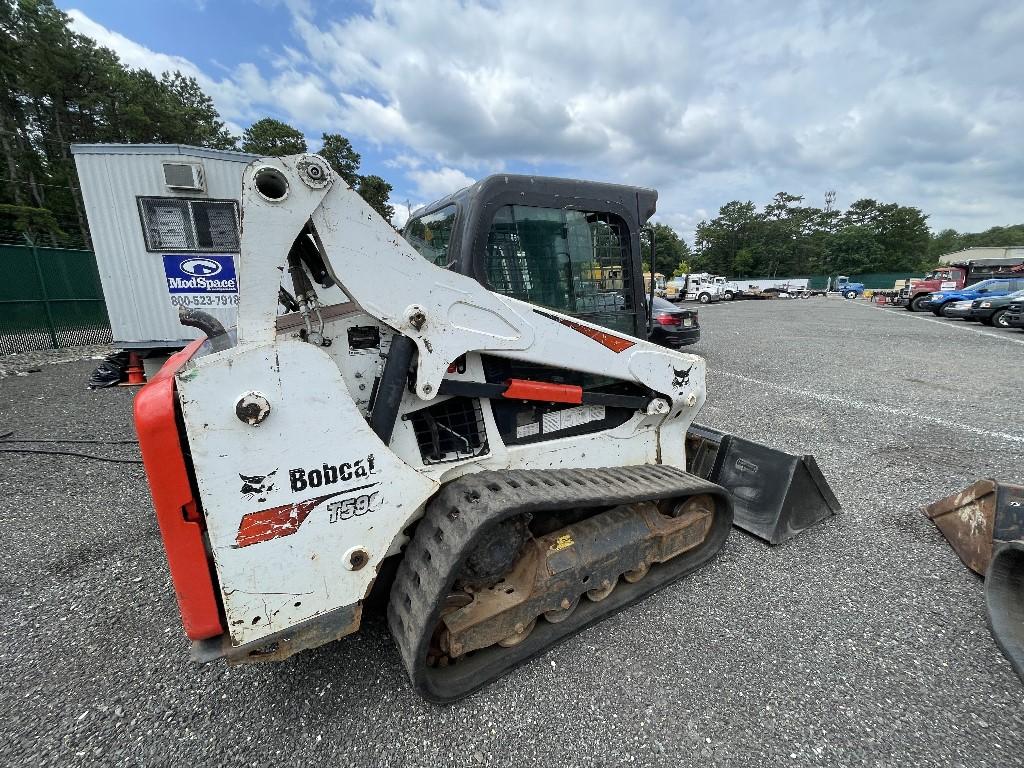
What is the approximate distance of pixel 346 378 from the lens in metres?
1.95

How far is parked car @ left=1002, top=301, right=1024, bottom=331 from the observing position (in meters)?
13.5

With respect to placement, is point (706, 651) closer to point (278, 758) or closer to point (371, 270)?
point (278, 758)

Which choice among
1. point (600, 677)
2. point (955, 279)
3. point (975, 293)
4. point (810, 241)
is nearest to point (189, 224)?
point (600, 677)

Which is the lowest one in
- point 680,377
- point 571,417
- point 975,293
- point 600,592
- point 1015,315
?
point 600,592

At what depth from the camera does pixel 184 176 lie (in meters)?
6.47

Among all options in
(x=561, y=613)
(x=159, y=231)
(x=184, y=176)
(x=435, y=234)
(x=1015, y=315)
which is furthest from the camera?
(x=1015, y=315)

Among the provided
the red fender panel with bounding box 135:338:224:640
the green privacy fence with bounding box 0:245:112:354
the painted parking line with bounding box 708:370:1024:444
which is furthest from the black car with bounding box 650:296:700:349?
the green privacy fence with bounding box 0:245:112:354

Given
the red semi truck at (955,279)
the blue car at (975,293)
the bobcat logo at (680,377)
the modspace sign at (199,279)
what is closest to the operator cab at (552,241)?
the bobcat logo at (680,377)

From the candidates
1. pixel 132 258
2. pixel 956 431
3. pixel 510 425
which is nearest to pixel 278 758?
pixel 510 425

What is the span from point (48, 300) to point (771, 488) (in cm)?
1476

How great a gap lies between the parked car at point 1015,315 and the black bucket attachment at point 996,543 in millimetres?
16304

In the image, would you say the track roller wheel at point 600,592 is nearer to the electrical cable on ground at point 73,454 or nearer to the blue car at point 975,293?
the electrical cable on ground at point 73,454

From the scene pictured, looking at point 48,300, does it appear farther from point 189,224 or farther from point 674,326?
point 674,326

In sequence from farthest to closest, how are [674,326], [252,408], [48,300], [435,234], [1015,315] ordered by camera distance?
[1015,315]
[48,300]
[674,326]
[435,234]
[252,408]
